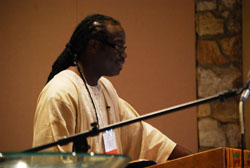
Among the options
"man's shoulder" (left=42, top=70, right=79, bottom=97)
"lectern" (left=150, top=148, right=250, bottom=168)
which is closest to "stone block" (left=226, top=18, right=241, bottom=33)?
"man's shoulder" (left=42, top=70, right=79, bottom=97)

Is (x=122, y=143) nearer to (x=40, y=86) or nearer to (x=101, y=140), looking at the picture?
(x=101, y=140)

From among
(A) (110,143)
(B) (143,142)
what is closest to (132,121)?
(A) (110,143)

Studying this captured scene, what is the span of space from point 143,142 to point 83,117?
580mm

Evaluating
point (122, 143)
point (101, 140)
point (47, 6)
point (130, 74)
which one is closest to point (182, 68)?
point (130, 74)

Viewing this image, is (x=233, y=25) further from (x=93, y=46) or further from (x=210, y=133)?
(x=93, y=46)

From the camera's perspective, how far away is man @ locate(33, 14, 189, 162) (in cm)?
230

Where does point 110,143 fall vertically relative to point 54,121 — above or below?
below

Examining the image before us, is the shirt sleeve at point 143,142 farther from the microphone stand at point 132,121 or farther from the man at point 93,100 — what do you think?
the microphone stand at point 132,121

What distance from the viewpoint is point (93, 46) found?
261cm

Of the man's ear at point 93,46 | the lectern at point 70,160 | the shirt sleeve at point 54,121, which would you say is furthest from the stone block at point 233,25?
the lectern at point 70,160

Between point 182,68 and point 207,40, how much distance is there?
0.40 metres

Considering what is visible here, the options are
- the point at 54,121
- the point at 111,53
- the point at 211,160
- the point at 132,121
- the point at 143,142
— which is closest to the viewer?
the point at 132,121

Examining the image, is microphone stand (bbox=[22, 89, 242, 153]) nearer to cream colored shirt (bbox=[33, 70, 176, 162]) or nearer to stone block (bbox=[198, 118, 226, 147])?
cream colored shirt (bbox=[33, 70, 176, 162])

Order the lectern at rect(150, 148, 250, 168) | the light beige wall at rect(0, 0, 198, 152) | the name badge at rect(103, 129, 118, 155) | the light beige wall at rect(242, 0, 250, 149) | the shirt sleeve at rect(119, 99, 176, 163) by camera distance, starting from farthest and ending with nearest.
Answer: the light beige wall at rect(0, 0, 198, 152)
the light beige wall at rect(242, 0, 250, 149)
the shirt sleeve at rect(119, 99, 176, 163)
the name badge at rect(103, 129, 118, 155)
the lectern at rect(150, 148, 250, 168)
